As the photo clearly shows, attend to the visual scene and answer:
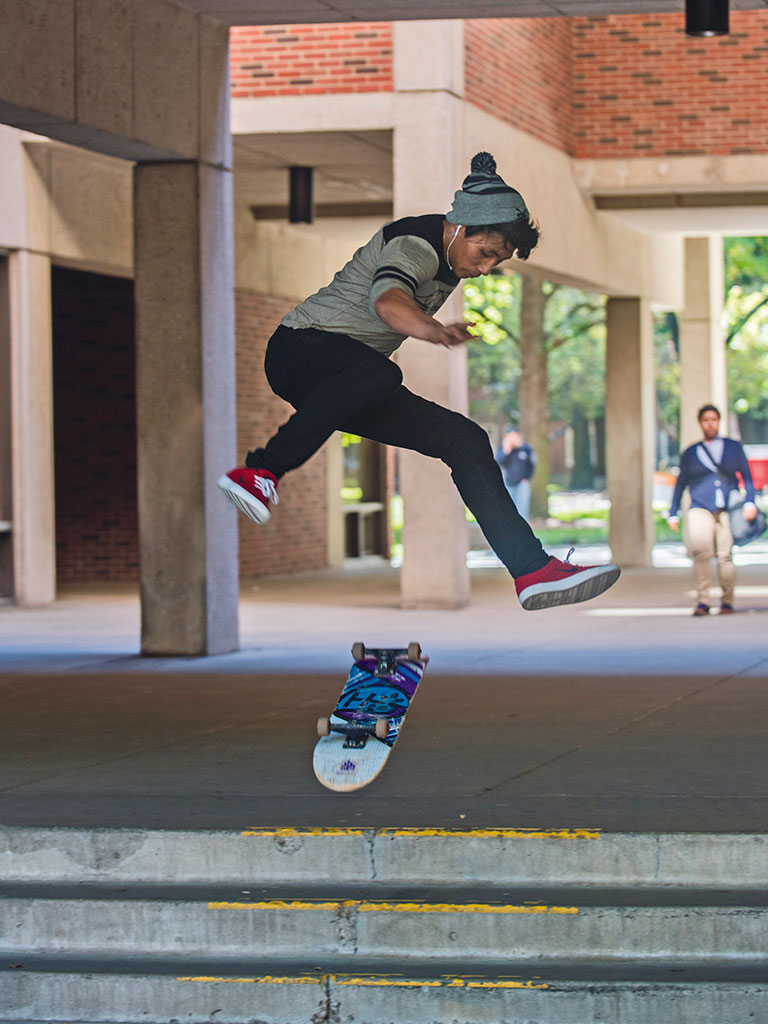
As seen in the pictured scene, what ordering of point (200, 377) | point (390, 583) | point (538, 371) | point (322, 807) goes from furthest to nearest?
point (538, 371), point (390, 583), point (200, 377), point (322, 807)

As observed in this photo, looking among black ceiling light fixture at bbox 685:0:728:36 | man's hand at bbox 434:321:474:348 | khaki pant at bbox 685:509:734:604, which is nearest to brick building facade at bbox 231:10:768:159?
khaki pant at bbox 685:509:734:604

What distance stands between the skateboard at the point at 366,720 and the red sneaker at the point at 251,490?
758mm

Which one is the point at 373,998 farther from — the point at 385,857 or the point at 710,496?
the point at 710,496

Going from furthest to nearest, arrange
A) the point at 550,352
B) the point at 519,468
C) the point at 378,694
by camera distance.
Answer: the point at 550,352 → the point at 519,468 → the point at 378,694

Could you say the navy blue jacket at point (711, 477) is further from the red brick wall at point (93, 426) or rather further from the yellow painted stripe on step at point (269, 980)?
the yellow painted stripe on step at point (269, 980)

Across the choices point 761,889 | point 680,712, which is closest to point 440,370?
point 680,712

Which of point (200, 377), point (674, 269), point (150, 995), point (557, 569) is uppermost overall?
point (674, 269)

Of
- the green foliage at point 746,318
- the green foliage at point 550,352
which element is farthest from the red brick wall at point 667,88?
the green foliage at point 746,318

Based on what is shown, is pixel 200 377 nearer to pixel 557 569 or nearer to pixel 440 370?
pixel 440 370

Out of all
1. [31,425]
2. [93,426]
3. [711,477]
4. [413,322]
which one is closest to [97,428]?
[93,426]

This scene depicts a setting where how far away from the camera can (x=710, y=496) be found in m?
15.2

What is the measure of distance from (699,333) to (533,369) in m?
8.90

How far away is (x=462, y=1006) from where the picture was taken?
479 centimetres

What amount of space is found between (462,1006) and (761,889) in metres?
1.16
